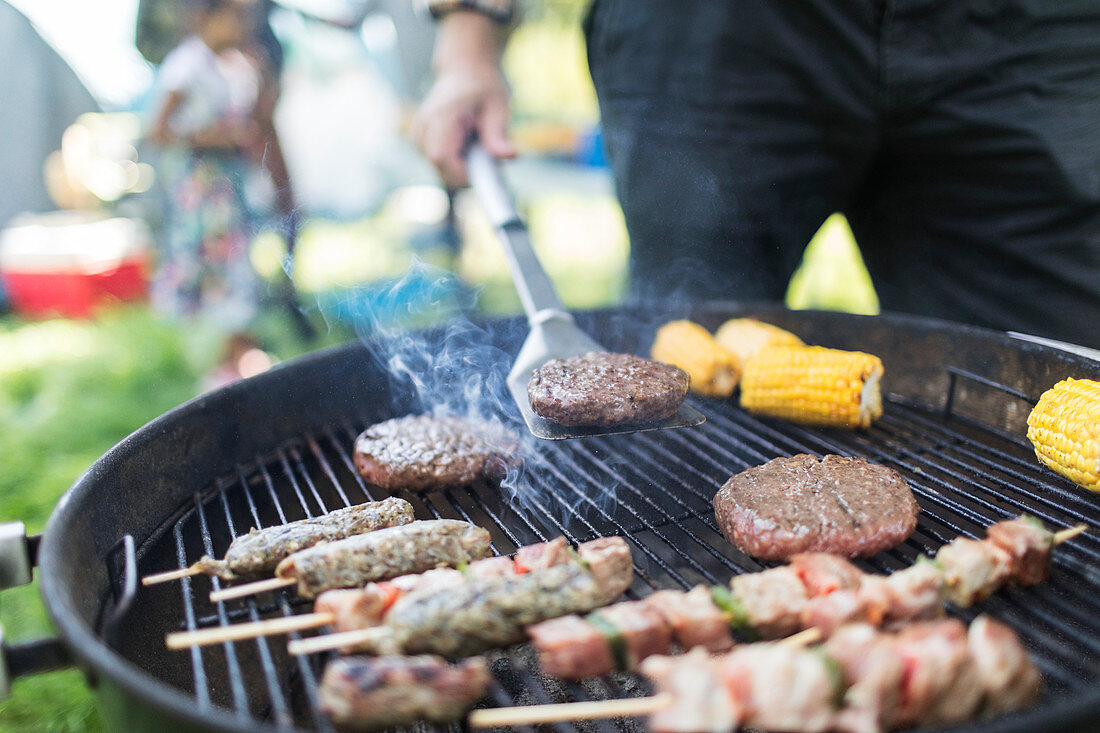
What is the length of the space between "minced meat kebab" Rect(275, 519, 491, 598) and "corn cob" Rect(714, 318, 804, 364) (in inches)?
64.2

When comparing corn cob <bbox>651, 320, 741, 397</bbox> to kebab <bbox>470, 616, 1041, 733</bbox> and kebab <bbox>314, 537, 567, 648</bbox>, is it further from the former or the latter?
kebab <bbox>470, 616, 1041, 733</bbox>

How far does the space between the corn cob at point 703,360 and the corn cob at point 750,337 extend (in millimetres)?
72

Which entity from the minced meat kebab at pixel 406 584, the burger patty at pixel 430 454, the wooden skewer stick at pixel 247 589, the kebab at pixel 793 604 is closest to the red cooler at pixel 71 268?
the burger patty at pixel 430 454

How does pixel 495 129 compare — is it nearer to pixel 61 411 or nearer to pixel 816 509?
pixel 816 509

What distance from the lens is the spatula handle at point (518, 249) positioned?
9.87 feet

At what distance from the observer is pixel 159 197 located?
33.8ft

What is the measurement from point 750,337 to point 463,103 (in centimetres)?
177

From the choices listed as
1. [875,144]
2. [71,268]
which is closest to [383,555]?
[875,144]

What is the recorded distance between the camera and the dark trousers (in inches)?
126

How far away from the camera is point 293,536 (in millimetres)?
2211

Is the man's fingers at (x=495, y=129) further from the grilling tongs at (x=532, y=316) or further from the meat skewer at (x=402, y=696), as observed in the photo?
the meat skewer at (x=402, y=696)

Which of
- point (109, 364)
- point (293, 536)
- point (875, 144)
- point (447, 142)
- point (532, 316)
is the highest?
point (447, 142)

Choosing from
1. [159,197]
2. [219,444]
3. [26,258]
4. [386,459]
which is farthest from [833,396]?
[159,197]

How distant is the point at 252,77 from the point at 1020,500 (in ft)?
22.8
